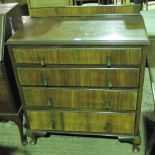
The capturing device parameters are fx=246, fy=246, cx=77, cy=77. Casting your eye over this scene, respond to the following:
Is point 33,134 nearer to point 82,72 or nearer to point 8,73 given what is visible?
point 8,73

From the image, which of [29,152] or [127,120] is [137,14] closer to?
[127,120]

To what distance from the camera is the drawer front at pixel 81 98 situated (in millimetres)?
1398

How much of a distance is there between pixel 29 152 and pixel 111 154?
1.80 ft

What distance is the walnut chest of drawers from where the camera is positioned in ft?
4.15

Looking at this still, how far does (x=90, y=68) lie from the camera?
4.35 ft

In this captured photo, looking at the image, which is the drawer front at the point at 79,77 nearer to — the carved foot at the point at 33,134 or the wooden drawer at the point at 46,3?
the carved foot at the point at 33,134

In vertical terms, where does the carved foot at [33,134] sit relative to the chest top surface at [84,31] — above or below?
below

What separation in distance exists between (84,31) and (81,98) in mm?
388

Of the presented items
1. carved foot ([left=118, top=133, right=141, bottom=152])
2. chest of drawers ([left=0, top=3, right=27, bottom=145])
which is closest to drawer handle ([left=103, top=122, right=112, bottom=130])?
carved foot ([left=118, top=133, right=141, bottom=152])

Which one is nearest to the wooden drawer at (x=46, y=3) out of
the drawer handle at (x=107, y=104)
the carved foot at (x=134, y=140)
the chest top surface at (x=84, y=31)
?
the chest top surface at (x=84, y=31)

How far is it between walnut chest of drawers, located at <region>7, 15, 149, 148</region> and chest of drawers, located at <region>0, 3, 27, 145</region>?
0.05 m

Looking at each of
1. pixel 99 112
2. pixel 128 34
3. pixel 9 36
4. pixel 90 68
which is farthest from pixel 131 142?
pixel 9 36

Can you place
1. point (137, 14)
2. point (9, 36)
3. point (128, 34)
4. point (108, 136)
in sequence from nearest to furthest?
point (128, 34)
point (9, 36)
point (137, 14)
point (108, 136)

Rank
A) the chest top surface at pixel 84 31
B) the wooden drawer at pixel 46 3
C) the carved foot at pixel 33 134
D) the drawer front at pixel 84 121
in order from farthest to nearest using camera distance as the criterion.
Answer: the wooden drawer at pixel 46 3 < the carved foot at pixel 33 134 < the drawer front at pixel 84 121 < the chest top surface at pixel 84 31
